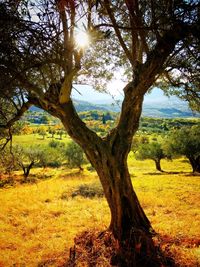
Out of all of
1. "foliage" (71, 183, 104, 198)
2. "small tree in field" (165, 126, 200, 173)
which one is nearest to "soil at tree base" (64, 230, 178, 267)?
"foliage" (71, 183, 104, 198)

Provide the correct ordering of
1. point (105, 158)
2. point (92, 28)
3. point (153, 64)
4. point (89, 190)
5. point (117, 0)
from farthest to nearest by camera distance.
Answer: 1. point (89, 190)
2. point (117, 0)
3. point (105, 158)
4. point (92, 28)
5. point (153, 64)

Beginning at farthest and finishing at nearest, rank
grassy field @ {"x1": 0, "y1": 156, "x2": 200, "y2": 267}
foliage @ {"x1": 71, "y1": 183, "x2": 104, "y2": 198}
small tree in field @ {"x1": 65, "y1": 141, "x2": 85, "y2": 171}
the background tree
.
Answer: small tree in field @ {"x1": 65, "y1": 141, "x2": 85, "y2": 171}
foliage @ {"x1": 71, "y1": 183, "x2": 104, "y2": 198}
grassy field @ {"x1": 0, "y1": 156, "x2": 200, "y2": 267}
the background tree

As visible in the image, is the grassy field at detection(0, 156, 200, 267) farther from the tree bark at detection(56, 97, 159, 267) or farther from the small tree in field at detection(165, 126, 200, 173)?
the small tree in field at detection(165, 126, 200, 173)

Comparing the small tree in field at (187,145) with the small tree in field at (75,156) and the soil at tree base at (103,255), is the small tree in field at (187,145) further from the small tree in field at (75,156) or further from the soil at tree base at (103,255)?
the soil at tree base at (103,255)

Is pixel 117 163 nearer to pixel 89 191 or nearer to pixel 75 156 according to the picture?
pixel 89 191

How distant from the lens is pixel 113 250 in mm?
7902

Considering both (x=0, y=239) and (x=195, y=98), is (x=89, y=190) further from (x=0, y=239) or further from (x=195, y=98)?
(x=195, y=98)

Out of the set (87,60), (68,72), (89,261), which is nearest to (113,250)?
(89,261)

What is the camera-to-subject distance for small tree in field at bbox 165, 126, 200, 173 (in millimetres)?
42719

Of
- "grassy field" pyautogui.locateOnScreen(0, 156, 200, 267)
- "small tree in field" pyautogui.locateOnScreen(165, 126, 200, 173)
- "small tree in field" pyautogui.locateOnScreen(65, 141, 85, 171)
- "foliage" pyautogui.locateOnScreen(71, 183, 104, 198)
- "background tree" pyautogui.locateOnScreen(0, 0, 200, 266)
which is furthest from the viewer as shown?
"small tree in field" pyautogui.locateOnScreen(65, 141, 85, 171)

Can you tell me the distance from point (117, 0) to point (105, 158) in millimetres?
5096

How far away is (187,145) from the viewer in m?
43.2

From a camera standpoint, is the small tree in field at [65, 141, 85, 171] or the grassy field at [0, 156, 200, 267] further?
the small tree in field at [65, 141, 85, 171]

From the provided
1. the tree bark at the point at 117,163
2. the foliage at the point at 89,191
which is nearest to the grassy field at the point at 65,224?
the foliage at the point at 89,191
